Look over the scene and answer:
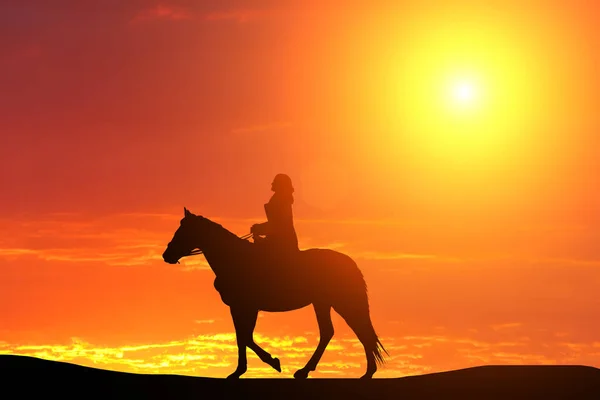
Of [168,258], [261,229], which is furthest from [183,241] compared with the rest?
[261,229]

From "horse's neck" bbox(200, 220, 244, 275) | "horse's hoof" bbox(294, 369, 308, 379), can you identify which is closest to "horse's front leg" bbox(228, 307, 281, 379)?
"horse's hoof" bbox(294, 369, 308, 379)

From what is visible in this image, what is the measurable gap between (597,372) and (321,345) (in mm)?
6814

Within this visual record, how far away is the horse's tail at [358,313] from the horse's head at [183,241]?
3.63 m

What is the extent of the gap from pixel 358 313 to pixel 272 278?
2.24m

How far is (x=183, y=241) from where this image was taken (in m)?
24.6

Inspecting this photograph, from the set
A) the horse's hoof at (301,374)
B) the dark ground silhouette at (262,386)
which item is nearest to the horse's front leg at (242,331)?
the dark ground silhouette at (262,386)

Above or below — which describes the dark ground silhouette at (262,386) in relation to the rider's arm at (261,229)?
below

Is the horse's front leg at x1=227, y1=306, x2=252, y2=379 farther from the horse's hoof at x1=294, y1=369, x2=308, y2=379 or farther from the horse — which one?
the horse's hoof at x1=294, y1=369, x2=308, y2=379

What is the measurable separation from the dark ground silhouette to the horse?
1587 mm

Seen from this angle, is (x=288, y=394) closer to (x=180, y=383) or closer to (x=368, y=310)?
(x=180, y=383)

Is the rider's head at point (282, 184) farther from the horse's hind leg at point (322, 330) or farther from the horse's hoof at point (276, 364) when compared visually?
the horse's hoof at point (276, 364)

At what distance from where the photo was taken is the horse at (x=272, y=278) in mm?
24516

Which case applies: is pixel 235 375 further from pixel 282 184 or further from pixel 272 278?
pixel 282 184

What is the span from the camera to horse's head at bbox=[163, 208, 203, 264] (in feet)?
80.7
